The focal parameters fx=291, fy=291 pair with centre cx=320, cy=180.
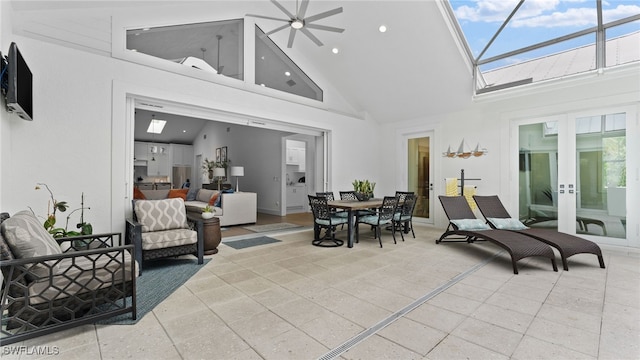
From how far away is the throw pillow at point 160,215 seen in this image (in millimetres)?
3689

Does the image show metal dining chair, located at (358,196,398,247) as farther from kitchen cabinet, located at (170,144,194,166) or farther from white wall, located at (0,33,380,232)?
Answer: kitchen cabinet, located at (170,144,194,166)

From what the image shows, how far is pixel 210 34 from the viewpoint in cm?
496

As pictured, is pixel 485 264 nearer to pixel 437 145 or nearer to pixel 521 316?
pixel 521 316

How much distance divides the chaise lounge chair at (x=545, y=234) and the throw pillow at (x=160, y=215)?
4.73 m

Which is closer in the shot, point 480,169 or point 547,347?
point 547,347

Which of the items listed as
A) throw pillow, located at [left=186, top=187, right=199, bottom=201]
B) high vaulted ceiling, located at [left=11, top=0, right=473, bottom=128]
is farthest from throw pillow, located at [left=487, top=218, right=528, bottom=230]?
throw pillow, located at [left=186, top=187, right=199, bottom=201]

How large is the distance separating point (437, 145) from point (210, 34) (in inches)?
203

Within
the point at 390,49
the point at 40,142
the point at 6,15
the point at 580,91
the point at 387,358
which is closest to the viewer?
the point at 387,358

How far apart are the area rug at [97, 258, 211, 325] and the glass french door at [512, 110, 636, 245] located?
575 cm

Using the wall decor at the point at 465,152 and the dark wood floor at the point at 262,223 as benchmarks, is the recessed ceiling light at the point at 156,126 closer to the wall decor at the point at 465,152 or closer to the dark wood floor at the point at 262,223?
the dark wood floor at the point at 262,223

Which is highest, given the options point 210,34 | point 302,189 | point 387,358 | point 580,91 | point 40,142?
point 210,34

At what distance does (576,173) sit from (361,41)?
4384 mm

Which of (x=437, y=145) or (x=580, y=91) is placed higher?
(x=580, y=91)

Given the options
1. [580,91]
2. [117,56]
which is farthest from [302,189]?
[580,91]
